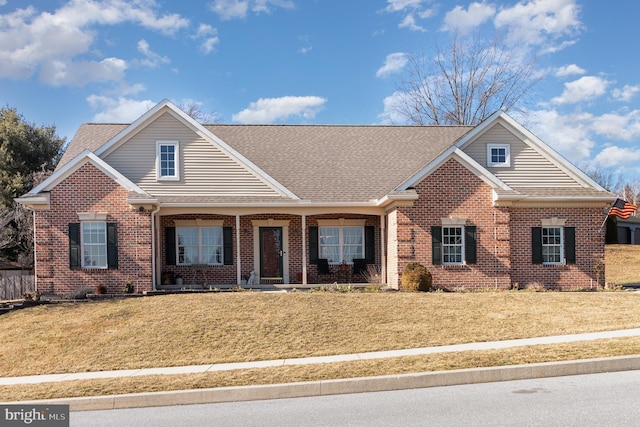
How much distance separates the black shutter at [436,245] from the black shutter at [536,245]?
342 centimetres

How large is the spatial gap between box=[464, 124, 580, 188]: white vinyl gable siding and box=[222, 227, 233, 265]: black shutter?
8841 millimetres

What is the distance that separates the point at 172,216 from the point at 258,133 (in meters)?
5.91

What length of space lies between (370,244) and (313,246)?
206cm

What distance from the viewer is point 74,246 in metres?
19.8

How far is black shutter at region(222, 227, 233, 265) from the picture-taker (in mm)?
21969

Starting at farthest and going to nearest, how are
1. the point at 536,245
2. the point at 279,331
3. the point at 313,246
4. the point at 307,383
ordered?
the point at 313,246 < the point at 536,245 < the point at 279,331 < the point at 307,383

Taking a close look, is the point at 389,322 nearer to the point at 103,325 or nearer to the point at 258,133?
the point at 103,325

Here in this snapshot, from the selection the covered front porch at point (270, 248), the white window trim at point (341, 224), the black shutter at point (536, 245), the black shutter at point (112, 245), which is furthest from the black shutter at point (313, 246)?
the black shutter at point (536, 245)

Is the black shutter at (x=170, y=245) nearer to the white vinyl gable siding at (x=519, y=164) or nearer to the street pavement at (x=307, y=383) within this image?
the street pavement at (x=307, y=383)

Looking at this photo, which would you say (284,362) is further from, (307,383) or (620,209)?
(620,209)

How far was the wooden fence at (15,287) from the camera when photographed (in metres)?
22.8

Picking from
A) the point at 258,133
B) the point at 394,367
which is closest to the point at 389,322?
the point at 394,367

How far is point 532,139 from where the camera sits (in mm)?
22062

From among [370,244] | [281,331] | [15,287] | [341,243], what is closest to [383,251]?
[370,244]
